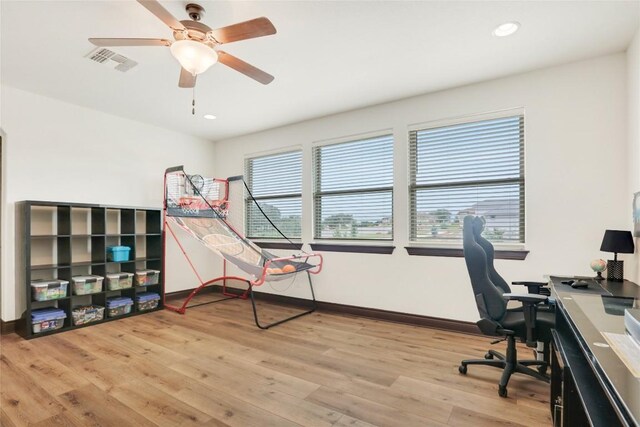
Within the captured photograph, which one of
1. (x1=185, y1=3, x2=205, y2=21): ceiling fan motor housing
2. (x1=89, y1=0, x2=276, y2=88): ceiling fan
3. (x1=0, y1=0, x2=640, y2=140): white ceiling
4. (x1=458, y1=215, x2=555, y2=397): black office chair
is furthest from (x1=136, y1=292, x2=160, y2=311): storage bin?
(x1=458, y1=215, x2=555, y2=397): black office chair

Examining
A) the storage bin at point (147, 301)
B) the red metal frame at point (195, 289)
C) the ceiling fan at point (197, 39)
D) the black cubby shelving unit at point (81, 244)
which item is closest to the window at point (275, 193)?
the red metal frame at point (195, 289)

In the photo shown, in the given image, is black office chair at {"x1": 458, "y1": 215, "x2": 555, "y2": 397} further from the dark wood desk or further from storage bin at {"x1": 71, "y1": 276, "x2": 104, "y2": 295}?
storage bin at {"x1": 71, "y1": 276, "x2": 104, "y2": 295}

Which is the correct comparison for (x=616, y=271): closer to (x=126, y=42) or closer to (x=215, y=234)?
(x=126, y=42)

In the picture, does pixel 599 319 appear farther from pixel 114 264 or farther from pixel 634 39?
pixel 114 264

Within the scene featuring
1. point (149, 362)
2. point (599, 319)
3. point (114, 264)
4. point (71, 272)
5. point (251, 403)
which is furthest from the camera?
point (114, 264)

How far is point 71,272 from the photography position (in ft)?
11.8

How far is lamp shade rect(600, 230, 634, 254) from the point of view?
236cm

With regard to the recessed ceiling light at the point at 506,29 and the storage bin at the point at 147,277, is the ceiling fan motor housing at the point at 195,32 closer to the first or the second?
the recessed ceiling light at the point at 506,29

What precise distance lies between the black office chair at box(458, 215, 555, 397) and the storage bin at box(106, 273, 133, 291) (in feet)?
12.9

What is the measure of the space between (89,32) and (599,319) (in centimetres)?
369

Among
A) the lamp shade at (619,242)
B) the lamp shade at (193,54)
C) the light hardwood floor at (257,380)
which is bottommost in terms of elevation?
the light hardwood floor at (257,380)

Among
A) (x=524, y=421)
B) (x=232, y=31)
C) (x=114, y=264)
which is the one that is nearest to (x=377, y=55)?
(x=232, y=31)

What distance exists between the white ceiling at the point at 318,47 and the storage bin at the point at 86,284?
6.82 ft

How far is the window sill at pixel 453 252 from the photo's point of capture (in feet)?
10.2
